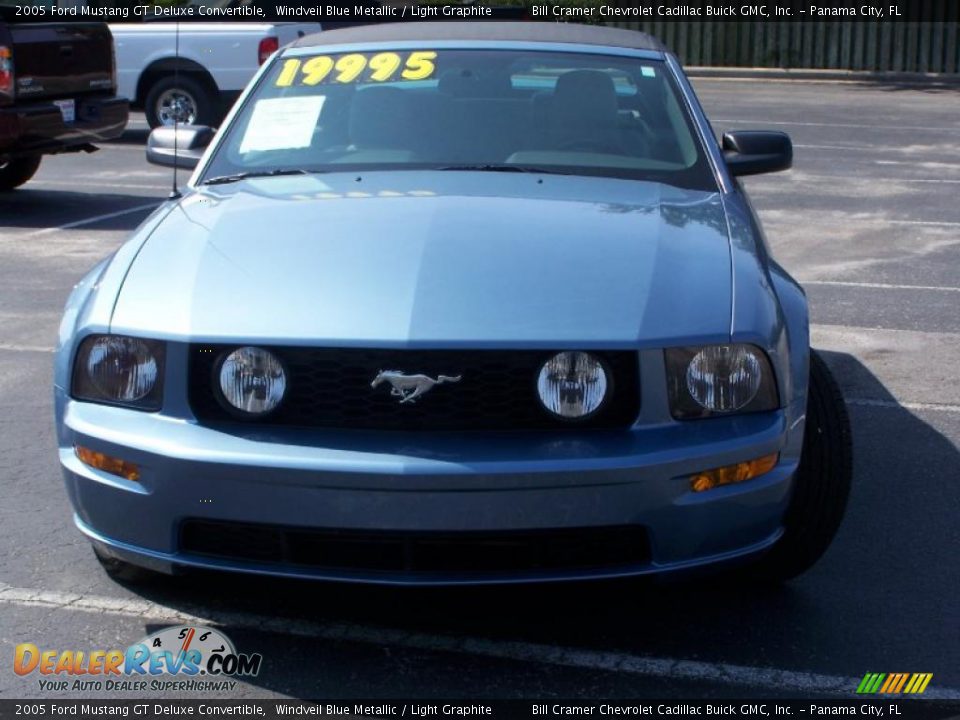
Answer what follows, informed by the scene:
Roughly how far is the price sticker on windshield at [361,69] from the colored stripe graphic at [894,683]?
264 centimetres

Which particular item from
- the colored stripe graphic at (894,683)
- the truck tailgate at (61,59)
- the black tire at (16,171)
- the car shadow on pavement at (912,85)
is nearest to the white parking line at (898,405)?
the colored stripe graphic at (894,683)

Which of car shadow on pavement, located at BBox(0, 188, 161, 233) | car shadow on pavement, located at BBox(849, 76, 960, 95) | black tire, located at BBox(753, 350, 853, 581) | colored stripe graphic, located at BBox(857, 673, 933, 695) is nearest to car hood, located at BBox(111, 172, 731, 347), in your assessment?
Result: black tire, located at BBox(753, 350, 853, 581)

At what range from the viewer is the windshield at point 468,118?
4.64 m

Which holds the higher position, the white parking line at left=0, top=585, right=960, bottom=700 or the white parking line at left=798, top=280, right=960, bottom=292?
the white parking line at left=0, top=585, right=960, bottom=700

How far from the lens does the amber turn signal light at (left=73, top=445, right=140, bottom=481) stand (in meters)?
3.30

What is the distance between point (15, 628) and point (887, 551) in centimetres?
254

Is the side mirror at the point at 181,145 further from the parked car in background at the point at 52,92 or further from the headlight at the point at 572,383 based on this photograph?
the parked car in background at the point at 52,92

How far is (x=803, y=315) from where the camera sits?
381 cm

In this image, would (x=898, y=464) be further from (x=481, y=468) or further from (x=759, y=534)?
(x=481, y=468)

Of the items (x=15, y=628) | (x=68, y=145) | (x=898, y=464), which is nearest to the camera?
(x=15, y=628)

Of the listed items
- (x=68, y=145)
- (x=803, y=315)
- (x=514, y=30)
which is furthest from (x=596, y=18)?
(x=803, y=315)

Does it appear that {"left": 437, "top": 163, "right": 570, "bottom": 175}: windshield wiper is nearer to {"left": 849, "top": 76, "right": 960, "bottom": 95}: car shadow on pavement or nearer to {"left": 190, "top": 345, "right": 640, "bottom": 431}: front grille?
{"left": 190, "top": 345, "right": 640, "bottom": 431}: front grille

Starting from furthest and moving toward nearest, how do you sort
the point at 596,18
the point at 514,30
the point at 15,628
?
1. the point at 596,18
2. the point at 514,30
3. the point at 15,628

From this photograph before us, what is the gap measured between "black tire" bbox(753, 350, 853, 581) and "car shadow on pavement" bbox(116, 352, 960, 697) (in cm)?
13
